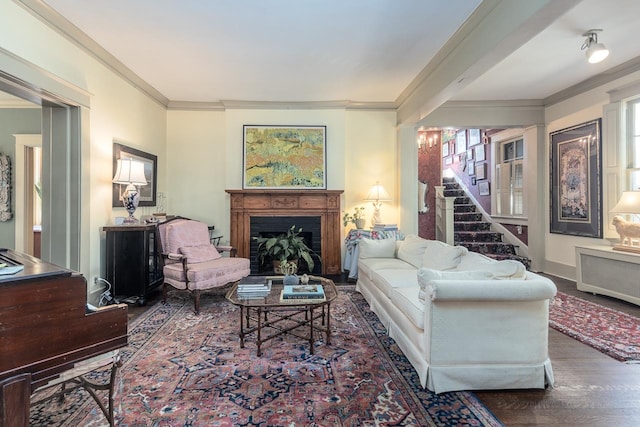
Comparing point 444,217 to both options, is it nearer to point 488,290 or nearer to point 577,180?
point 577,180

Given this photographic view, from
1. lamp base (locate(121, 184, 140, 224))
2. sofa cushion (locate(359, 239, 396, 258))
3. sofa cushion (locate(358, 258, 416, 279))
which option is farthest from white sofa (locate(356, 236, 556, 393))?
lamp base (locate(121, 184, 140, 224))

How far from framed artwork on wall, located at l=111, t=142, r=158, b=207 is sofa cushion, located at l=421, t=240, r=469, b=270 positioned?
3.74 meters

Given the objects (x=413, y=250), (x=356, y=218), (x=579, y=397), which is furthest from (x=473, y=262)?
(x=356, y=218)

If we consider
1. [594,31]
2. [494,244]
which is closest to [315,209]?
[494,244]

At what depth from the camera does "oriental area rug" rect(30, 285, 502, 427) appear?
5.65 ft

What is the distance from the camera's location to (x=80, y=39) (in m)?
3.23

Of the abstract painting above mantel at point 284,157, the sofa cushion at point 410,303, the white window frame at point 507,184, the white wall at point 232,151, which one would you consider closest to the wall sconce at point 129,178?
the white wall at point 232,151

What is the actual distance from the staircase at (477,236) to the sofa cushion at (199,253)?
4.50m

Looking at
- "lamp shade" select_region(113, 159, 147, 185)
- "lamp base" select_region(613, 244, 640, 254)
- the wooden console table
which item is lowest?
the wooden console table

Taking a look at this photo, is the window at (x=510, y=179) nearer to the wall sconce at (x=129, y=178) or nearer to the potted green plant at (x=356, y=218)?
the potted green plant at (x=356, y=218)

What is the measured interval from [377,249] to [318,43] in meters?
2.51

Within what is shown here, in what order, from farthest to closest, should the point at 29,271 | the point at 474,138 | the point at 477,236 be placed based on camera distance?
the point at 474,138 < the point at 477,236 < the point at 29,271

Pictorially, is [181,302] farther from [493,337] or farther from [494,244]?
[494,244]

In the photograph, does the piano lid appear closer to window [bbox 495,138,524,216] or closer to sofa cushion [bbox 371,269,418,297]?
sofa cushion [bbox 371,269,418,297]
